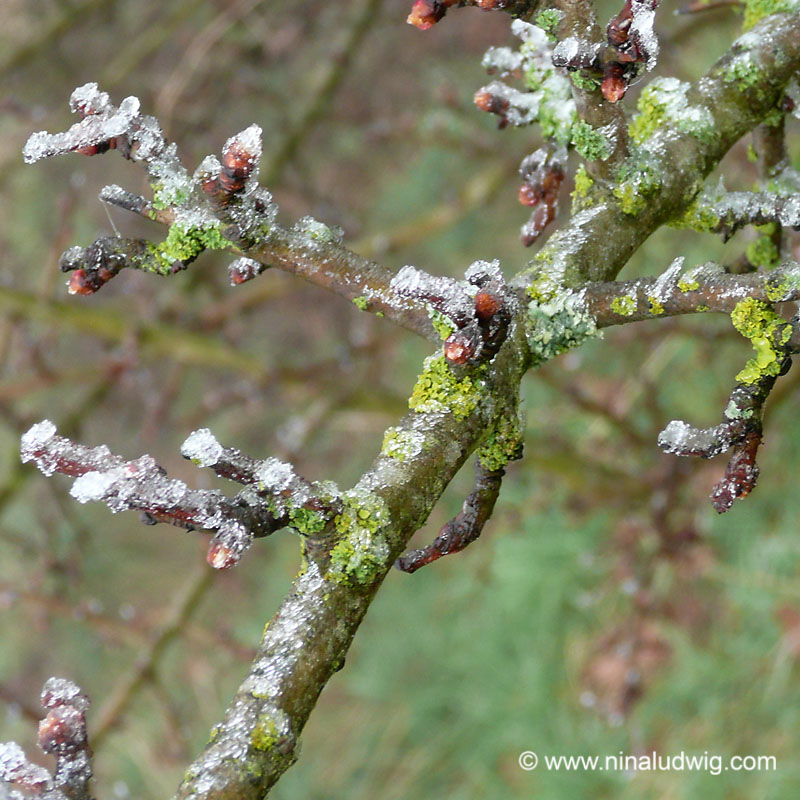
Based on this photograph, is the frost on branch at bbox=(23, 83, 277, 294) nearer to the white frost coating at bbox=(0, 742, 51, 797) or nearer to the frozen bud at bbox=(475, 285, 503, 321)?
the frozen bud at bbox=(475, 285, 503, 321)

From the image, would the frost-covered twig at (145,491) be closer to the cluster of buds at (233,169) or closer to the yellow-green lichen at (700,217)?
the cluster of buds at (233,169)

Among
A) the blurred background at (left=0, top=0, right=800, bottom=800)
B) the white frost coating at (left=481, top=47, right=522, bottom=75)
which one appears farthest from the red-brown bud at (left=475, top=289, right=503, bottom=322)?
the blurred background at (left=0, top=0, right=800, bottom=800)

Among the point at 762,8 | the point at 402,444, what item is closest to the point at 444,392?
the point at 402,444

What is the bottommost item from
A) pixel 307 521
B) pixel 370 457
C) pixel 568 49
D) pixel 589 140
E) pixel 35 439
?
pixel 370 457

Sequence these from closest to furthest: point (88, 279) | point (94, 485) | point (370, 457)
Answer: point (94, 485)
point (88, 279)
point (370, 457)

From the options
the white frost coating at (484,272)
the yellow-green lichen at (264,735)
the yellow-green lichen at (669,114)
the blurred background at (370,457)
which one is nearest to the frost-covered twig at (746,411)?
the white frost coating at (484,272)

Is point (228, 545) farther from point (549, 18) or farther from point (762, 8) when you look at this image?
point (762, 8)
